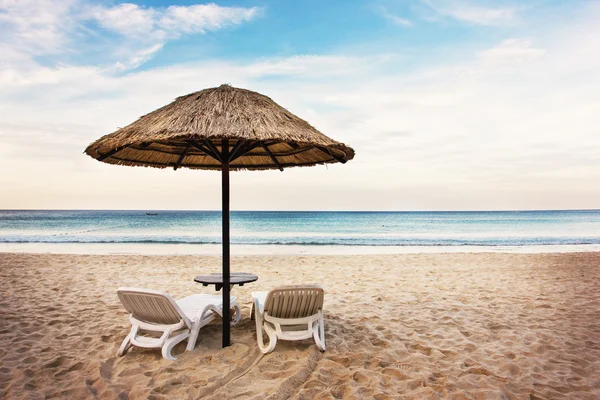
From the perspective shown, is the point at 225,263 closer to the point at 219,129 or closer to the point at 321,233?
the point at 219,129

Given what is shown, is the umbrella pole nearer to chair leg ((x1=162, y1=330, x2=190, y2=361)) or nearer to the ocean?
chair leg ((x1=162, y1=330, x2=190, y2=361))

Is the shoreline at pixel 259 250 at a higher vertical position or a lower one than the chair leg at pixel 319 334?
lower

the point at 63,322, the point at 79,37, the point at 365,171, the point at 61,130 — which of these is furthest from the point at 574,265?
the point at 365,171

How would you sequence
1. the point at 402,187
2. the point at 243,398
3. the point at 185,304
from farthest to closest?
1. the point at 402,187
2. the point at 185,304
3. the point at 243,398

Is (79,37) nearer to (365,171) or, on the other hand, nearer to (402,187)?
(365,171)

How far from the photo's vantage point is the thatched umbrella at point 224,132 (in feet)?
10.3

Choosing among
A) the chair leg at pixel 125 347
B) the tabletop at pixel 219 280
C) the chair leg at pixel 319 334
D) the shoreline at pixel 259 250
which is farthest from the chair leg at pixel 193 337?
the shoreline at pixel 259 250

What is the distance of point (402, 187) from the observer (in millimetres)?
48750

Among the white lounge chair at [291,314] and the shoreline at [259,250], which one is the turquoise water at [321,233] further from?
the white lounge chair at [291,314]

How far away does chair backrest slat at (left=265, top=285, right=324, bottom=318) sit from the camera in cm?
357

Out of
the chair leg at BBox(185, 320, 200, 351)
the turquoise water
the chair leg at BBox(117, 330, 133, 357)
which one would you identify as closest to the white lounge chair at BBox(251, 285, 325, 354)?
the chair leg at BBox(185, 320, 200, 351)

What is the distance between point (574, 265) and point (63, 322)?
38.9 ft

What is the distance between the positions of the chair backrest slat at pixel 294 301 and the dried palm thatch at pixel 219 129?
1420mm

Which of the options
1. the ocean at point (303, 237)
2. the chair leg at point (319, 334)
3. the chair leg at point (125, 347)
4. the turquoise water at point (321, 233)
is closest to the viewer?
the chair leg at point (125, 347)
